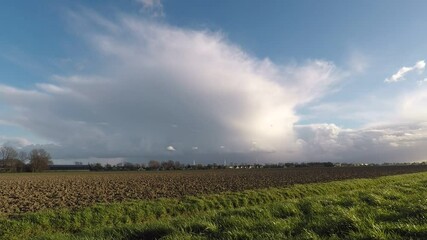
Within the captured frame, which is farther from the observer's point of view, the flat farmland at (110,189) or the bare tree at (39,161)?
the bare tree at (39,161)

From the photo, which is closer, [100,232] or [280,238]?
[280,238]

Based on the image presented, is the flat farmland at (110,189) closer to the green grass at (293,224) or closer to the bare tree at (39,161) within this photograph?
the green grass at (293,224)

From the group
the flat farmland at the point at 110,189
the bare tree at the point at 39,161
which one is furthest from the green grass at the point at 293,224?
the bare tree at the point at 39,161

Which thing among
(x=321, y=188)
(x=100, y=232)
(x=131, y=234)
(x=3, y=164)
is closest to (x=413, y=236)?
(x=131, y=234)

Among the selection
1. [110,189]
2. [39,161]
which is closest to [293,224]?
[110,189]

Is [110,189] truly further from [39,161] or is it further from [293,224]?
[39,161]

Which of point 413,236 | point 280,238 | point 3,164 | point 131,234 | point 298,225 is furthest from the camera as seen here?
point 3,164

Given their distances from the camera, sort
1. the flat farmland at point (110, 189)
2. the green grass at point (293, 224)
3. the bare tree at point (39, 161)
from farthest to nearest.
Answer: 1. the bare tree at point (39, 161)
2. the flat farmland at point (110, 189)
3. the green grass at point (293, 224)

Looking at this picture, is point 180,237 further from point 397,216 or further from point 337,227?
point 397,216

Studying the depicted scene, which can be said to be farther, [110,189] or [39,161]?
[39,161]

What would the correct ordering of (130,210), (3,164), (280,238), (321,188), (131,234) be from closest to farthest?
(280,238) → (131,234) → (130,210) → (321,188) → (3,164)

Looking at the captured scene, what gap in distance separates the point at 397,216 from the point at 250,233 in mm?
4119

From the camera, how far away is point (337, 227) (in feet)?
31.3

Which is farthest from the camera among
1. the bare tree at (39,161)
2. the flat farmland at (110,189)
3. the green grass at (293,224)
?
the bare tree at (39,161)
